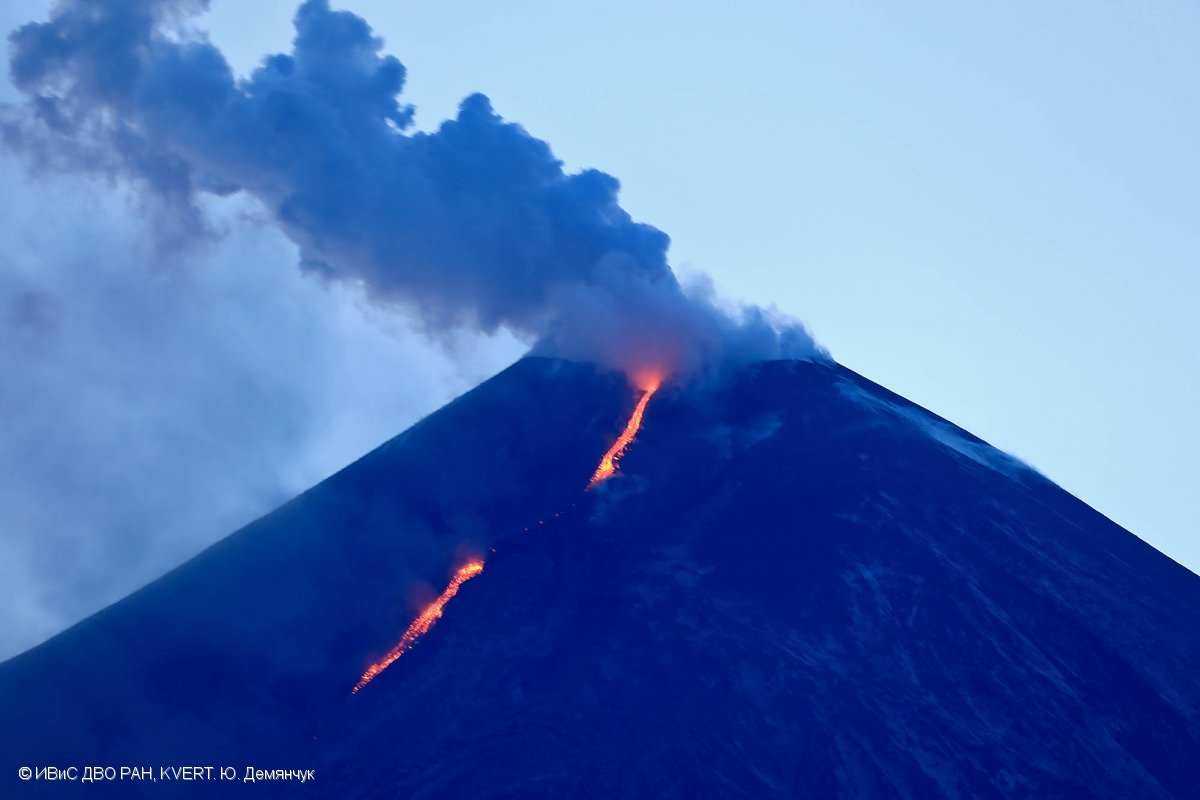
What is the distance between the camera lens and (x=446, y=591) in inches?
A: 1699

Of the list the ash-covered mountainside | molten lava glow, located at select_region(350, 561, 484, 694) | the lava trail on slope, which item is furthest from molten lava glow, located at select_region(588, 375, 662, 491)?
molten lava glow, located at select_region(350, 561, 484, 694)

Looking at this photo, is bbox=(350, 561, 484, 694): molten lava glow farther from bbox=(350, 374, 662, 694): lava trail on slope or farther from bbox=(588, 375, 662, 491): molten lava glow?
bbox=(588, 375, 662, 491): molten lava glow

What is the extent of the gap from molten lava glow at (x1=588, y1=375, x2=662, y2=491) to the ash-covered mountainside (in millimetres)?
439

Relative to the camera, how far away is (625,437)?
4978 cm

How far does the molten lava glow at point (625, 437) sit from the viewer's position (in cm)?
4812

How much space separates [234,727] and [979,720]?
21056mm

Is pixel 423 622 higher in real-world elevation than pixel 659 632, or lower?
lower

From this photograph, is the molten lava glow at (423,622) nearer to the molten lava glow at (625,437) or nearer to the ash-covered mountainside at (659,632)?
the ash-covered mountainside at (659,632)

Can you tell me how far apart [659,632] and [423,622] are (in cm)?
729

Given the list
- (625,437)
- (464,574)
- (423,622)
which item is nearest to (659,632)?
(464,574)

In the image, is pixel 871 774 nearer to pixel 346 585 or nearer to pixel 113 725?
pixel 346 585

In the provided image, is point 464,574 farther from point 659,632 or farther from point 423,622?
point 659,632

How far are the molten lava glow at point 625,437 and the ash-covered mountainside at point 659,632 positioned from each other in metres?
0.44

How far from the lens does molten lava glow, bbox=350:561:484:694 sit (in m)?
40.3
